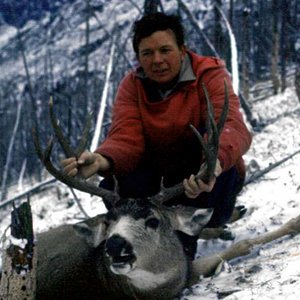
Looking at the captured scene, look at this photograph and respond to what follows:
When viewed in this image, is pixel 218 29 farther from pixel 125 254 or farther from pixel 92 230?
pixel 125 254

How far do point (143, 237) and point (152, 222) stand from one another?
17cm

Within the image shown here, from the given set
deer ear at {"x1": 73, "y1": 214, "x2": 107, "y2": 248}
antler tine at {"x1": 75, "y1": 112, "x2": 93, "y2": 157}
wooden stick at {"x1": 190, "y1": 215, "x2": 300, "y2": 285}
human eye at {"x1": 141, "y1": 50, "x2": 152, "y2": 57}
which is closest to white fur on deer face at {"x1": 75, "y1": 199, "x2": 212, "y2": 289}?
deer ear at {"x1": 73, "y1": 214, "x2": 107, "y2": 248}

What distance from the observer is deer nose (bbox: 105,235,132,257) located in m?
3.70

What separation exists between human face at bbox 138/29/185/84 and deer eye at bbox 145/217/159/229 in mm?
1206

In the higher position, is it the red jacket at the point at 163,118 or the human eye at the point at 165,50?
the human eye at the point at 165,50

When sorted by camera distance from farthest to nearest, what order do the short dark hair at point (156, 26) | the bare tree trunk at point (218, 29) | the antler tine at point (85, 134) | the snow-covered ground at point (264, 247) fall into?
the bare tree trunk at point (218, 29)
the short dark hair at point (156, 26)
the antler tine at point (85, 134)
the snow-covered ground at point (264, 247)

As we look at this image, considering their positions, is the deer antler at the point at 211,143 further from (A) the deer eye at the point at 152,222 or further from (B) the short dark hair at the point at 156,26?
(B) the short dark hair at the point at 156,26

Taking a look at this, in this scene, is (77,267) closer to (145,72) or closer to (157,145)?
(157,145)

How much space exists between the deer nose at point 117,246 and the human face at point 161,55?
1.51 metres

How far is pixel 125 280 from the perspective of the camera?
13.3 ft

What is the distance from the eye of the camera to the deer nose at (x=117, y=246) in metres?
3.70

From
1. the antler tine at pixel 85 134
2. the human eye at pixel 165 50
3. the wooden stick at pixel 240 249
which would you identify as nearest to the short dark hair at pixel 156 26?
the human eye at pixel 165 50

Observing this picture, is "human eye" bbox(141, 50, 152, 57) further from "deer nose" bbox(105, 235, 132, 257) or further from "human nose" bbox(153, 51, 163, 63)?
"deer nose" bbox(105, 235, 132, 257)

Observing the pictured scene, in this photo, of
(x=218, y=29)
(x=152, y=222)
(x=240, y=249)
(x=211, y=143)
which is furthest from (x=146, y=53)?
(x=218, y=29)
